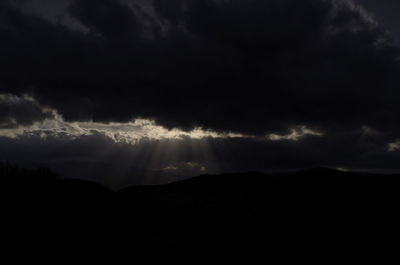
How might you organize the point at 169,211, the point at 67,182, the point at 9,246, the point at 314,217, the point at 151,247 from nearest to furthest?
the point at 9,246
the point at 151,247
the point at 314,217
the point at 169,211
the point at 67,182

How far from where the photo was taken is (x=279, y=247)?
2488cm

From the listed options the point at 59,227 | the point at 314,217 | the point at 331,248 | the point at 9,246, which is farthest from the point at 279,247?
the point at 9,246

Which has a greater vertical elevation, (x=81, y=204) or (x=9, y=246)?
(x=81, y=204)

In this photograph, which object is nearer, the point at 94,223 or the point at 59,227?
the point at 59,227

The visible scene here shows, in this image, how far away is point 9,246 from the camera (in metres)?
17.6

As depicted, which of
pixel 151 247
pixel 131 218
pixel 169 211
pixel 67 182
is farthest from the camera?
pixel 67 182

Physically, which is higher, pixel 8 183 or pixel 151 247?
pixel 8 183

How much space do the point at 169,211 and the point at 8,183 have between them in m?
17.6

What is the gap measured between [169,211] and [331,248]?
18.7 metres

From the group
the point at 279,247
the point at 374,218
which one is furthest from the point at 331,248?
the point at 374,218

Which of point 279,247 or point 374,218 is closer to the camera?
point 279,247

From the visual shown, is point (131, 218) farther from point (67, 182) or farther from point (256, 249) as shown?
point (67, 182)

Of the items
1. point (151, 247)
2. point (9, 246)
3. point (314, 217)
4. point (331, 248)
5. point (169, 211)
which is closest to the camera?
point (9, 246)

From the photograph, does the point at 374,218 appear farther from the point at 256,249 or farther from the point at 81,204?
the point at 81,204
